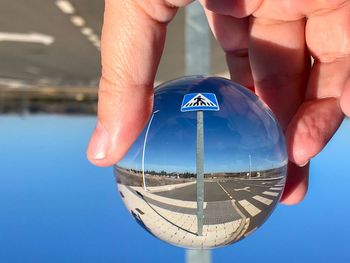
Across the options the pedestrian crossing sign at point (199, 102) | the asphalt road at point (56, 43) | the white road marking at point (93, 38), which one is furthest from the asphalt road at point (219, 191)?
the white road marking at point (93, 38)

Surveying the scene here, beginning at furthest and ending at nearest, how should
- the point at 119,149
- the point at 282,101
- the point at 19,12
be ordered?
1. the point at 19,12
2. the point at 282,101
3. the point at 119,149

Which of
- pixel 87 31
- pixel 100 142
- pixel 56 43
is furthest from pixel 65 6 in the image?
pixel 100 142

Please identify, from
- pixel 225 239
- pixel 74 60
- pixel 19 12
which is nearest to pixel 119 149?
pixel 225 239

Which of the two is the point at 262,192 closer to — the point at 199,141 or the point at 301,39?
the point at 199,141

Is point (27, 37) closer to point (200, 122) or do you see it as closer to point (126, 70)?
point (126, 70)

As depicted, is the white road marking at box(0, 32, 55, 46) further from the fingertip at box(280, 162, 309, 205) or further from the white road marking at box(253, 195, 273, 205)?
the white road marking at box(253, 195, 273, 205)
